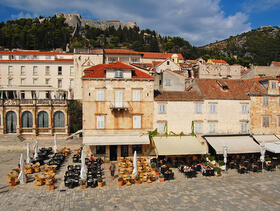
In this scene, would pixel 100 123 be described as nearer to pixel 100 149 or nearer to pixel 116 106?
pixel 116 106

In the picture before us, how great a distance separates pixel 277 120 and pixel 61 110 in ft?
94.1

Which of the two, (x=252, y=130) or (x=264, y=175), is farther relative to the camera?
(x=252, y=130)

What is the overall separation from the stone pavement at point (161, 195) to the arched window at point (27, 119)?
13498mm

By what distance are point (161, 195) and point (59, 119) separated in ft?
73.6

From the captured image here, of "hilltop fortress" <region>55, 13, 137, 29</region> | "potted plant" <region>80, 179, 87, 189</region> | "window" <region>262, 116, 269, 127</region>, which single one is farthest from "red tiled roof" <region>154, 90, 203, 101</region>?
"hilltop fortress" <region>55, 13, 137, 29</region>

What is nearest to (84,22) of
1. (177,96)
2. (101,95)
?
(101,95)

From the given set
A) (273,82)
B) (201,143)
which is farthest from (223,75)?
(201,143)

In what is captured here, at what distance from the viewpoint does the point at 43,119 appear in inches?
1268

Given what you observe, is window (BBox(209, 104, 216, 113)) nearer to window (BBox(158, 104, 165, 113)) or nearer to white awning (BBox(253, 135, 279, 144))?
window (BBox(158, 104, 165, 113))

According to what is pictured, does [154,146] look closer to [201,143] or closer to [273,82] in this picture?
[201,143]

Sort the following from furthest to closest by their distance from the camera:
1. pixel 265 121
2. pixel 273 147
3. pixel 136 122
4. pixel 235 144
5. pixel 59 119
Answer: pixel 59 119, pixel 265 121, pixel 136 122, pixel 235 144, pixel 273 147

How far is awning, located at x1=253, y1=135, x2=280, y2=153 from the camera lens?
2204 cm

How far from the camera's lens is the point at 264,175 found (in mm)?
19453

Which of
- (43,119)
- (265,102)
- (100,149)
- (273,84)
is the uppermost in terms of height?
(273,84)
